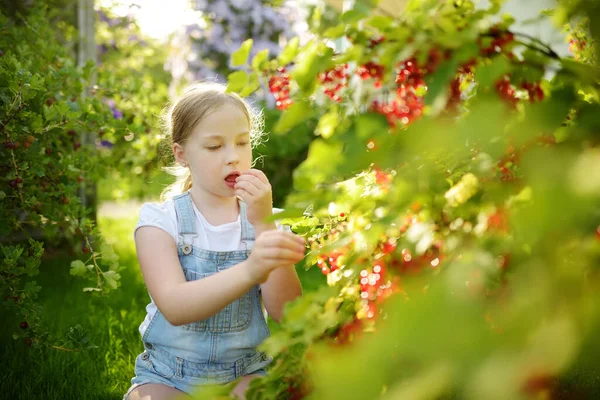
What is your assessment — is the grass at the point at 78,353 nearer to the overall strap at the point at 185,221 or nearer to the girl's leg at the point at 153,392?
the girl's leg at the point at 153,392

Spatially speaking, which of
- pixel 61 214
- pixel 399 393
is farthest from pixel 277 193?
pixel 399 393

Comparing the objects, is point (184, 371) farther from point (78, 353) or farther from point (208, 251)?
point (78, 353)

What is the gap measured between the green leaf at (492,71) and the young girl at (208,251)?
38.8 inches

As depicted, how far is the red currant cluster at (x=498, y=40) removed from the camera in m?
1.07

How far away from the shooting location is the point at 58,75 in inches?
111

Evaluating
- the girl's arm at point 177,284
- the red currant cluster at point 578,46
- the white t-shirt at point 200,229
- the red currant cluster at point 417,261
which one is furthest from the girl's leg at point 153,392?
the red currant cluster at point 578,46

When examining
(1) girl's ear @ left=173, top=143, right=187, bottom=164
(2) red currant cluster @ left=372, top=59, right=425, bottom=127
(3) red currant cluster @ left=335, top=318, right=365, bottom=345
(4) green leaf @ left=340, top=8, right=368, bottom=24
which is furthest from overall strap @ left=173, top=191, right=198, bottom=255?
(4) green leaf @ left=340, top=8, right=368, bottom=24

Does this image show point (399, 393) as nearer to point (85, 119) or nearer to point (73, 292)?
point (85, 119)

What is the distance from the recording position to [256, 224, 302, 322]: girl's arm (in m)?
2.03

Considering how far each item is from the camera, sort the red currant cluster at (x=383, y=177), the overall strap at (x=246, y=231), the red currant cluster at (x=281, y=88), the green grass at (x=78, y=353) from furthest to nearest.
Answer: the green grass at (x=78, y=353) → the overall strap at (x=246, y=231) → the red currant cluster at (x=281, y=88) → the red currant cluster at (x=383, y=177)

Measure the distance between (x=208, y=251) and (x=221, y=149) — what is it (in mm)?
338

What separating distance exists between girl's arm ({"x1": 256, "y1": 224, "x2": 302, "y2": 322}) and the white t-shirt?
0.17m

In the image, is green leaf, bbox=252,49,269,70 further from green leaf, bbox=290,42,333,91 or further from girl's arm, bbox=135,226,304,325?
girl's arm, bbox=135,226,304,325

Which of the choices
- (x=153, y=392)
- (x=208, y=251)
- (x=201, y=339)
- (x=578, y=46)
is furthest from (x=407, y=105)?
(x=153, y=392)
